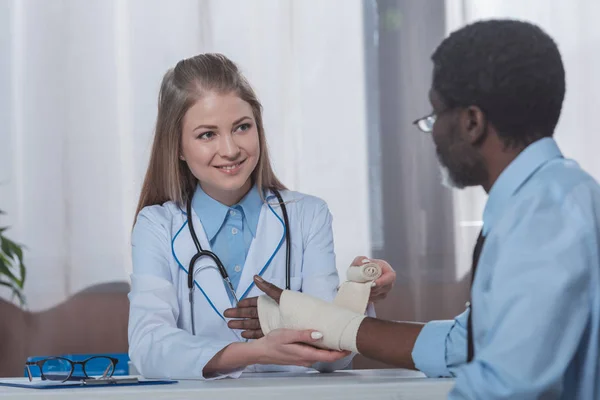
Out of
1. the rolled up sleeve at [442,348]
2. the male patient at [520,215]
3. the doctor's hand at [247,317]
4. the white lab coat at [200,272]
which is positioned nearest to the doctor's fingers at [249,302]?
the doctor's hand at [247,317]

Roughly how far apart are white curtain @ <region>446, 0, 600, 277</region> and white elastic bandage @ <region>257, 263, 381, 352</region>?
1.66 meters

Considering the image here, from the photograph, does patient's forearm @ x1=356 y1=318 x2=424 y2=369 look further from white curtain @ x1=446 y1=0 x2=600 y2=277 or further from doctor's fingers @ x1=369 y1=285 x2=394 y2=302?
white curtain @ x1=446 y1=0 x2=600 y2=277

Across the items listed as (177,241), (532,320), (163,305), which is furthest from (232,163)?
(532,320)

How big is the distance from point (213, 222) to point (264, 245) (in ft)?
0.37

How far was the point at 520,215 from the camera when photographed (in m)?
0.81

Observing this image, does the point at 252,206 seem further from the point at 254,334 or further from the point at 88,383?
the point at 88,383

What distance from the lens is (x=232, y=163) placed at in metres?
1.57

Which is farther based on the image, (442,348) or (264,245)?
(264,245)

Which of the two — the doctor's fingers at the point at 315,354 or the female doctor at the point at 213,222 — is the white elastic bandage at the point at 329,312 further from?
the female doctor at the point at 213,222

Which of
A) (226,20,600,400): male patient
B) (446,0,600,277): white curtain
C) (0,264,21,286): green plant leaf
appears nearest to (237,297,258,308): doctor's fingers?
(226,20,600,400): male patient

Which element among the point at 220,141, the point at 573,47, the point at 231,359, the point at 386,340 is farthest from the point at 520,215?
the point at 573,47

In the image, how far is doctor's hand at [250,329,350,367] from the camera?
1171 millimetres

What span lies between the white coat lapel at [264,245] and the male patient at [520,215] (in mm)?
677

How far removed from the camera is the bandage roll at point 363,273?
1.31 m
